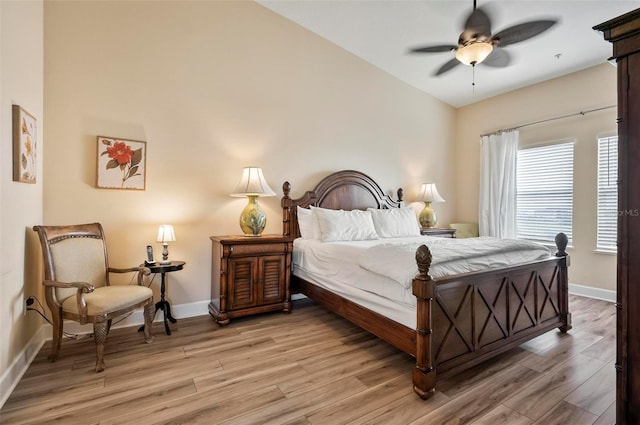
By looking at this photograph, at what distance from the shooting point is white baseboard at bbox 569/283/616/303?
12.9 ft

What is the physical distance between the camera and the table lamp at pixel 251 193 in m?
3.38

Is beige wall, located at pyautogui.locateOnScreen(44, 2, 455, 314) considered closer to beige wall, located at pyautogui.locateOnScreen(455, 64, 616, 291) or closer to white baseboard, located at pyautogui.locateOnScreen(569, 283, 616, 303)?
beige wall, located at pyautogui.locateOnScreen(455, 64, 616, 291)

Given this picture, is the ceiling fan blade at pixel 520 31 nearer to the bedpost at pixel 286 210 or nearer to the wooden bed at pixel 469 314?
Result: the wooden bed at pixel 469 314

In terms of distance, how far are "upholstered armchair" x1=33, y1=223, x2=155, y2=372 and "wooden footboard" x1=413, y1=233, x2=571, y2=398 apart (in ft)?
7.41

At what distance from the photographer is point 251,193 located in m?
3.35

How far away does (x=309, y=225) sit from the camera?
3740mm

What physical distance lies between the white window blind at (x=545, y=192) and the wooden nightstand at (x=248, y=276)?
3.99m

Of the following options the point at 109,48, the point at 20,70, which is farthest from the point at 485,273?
the point at 109,48

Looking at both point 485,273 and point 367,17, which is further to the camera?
point 367,17

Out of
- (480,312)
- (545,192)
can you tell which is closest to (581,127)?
(545,192)

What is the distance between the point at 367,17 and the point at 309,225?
105 inches

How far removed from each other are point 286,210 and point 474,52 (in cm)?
261

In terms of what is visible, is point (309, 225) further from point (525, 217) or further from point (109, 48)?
point (525, 217)

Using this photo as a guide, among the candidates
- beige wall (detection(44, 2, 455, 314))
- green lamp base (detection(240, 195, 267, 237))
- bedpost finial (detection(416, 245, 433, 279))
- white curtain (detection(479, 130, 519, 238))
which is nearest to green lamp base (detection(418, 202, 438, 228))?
white curtain (detection(479, 130, 519, 238))
